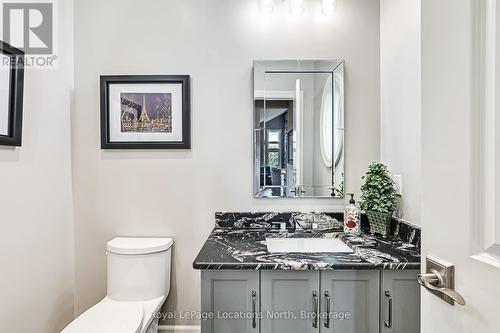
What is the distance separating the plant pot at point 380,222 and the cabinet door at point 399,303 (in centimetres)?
41

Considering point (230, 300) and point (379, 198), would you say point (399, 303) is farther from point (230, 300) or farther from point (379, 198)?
point (230, 300)

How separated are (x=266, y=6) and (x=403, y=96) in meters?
1.00

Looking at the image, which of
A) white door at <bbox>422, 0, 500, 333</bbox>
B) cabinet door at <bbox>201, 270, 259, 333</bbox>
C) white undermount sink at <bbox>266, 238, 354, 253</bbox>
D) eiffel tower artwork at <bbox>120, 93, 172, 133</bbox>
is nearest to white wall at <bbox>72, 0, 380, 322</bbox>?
eiffel tower artwork at <bbox>120, 93, 172, 133</bbox>

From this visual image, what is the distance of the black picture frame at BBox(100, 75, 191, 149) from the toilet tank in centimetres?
63

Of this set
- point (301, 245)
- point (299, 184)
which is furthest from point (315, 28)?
point (301, 245)

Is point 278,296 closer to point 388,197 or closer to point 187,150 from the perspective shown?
point 388,197

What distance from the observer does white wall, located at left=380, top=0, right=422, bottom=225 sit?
4.97 ft

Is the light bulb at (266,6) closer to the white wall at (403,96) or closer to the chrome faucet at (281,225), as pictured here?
the white wall at (403,96)

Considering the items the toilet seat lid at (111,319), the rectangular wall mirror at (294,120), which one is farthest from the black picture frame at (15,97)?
the rectangular wall mirror at (294,120)

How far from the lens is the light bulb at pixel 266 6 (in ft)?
5.94

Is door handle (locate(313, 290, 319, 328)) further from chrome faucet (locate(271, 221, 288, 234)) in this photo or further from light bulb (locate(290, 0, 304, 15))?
light bulb (locate(290, 0, 304, 15))

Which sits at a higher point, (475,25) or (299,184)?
(475,25)

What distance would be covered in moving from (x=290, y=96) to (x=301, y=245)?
93 centimetres

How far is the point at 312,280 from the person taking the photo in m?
1.31
